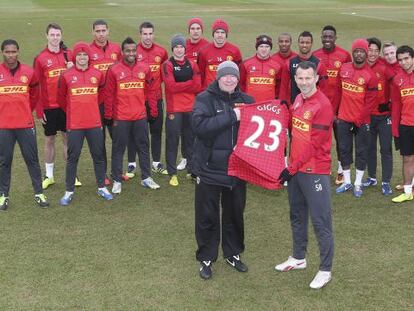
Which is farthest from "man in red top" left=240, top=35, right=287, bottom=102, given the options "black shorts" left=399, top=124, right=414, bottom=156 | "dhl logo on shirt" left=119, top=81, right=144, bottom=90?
"black shorts" left=399, top=124, right=414, bottom=156

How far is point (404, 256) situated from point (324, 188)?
5.85 ft

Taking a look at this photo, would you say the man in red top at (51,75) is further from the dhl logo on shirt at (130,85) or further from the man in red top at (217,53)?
the man in red top at (217,53)

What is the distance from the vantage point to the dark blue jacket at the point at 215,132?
583 centimetres

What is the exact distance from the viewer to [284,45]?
9445mm

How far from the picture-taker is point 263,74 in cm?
927

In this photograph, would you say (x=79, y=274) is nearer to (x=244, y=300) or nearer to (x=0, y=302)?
(x=0, y=302)

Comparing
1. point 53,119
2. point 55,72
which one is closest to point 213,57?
point 55,72

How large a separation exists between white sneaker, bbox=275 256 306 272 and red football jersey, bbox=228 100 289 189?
48.2 inches

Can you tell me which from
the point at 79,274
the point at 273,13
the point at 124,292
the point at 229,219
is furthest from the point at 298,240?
the point at 273,13

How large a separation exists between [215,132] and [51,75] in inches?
175

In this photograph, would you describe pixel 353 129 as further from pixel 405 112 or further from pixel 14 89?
pixel 14 89

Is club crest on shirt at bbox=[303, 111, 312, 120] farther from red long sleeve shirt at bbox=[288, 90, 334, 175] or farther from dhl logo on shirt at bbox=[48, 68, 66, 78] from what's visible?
dhl logo on shirt at bbox=[48, 68, 66, 78]

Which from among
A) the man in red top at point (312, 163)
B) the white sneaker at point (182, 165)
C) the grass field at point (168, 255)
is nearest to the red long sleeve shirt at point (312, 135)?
the man in red top at point (312, 163)

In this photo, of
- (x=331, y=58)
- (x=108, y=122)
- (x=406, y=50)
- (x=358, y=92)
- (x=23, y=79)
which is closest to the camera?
(x=406, y=50)
